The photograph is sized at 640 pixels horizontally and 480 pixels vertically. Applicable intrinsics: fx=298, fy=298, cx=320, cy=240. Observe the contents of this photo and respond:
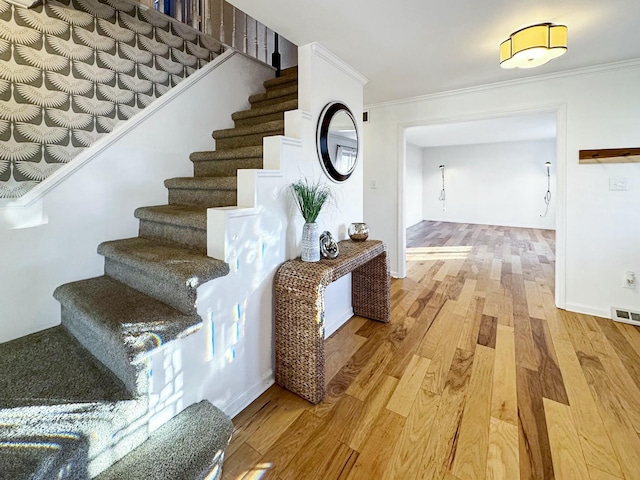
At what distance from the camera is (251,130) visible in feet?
7.79

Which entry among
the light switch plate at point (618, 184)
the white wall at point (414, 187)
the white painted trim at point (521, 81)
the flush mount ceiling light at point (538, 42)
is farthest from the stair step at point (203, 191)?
the white wall at point (414, 187)

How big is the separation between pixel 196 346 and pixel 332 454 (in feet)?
2.62

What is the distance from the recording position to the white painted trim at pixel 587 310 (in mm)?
2714

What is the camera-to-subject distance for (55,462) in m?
0.93

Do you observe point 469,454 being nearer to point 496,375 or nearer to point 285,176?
point 496,375

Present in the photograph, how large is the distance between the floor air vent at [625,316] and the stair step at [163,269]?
11.0 feet

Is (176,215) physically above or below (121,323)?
above

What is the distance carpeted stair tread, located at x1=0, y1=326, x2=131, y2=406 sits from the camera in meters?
1.14

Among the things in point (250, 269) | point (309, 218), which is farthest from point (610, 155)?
point (250, 269)

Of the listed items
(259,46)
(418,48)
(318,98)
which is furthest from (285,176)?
(259,46)

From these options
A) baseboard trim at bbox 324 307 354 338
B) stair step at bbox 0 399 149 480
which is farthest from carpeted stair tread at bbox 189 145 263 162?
stair step at bbox 0 399 149 480

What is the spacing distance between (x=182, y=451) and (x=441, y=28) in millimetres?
2742

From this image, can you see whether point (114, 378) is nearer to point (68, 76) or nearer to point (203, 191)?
point (203, 191)

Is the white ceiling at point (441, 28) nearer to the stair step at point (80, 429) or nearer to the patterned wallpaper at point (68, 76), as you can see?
the patterned wallpaper at point (68, 76)
